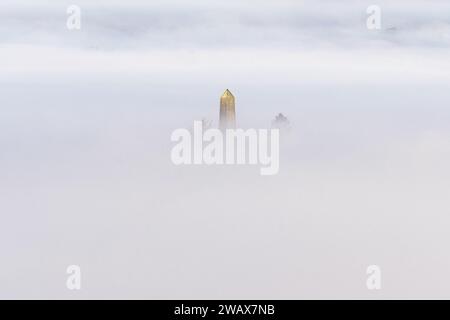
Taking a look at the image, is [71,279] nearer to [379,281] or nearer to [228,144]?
[228,144]

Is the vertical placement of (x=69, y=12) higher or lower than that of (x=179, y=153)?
higher
